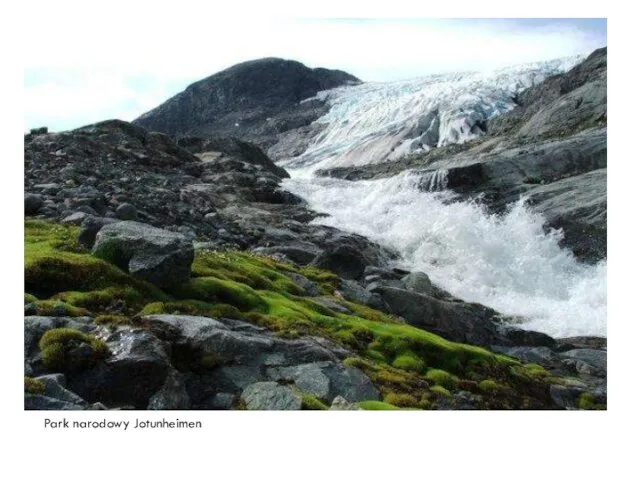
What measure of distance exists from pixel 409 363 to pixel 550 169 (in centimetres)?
3580

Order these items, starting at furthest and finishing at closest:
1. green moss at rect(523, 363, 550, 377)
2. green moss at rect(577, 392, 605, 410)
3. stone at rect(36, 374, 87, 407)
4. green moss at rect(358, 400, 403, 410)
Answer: green moss at rect(523, 363, 550, 377) → green moss at rect(577, 392, 605, 410) → green moss at rect(358, 400, 403, 410) → stone at rect(36, 374, 87, 407)

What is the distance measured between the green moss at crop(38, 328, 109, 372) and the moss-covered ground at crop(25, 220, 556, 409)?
0.09 m

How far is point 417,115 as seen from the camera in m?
102

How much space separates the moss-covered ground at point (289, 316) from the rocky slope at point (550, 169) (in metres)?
21.7

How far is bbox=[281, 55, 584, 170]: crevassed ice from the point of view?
9412 cm

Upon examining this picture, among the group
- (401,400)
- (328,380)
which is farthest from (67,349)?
(401,400)

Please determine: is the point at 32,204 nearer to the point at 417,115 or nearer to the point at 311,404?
the point at 311,404

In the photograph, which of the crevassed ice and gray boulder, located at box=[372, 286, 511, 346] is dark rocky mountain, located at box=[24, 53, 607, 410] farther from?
the crevassed ice

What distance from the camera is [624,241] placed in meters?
16.0

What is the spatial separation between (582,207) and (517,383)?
2540 centimetres

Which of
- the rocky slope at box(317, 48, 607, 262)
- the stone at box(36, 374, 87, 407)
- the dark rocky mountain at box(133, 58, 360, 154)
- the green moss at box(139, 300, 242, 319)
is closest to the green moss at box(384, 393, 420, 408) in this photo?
the green moss at box(139, 300, 242, 319)

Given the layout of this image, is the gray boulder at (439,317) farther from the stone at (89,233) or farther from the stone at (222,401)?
the stone at (222,401)

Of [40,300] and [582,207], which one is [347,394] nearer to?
[40,300]

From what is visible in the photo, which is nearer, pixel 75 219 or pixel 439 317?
pixel 75 219
